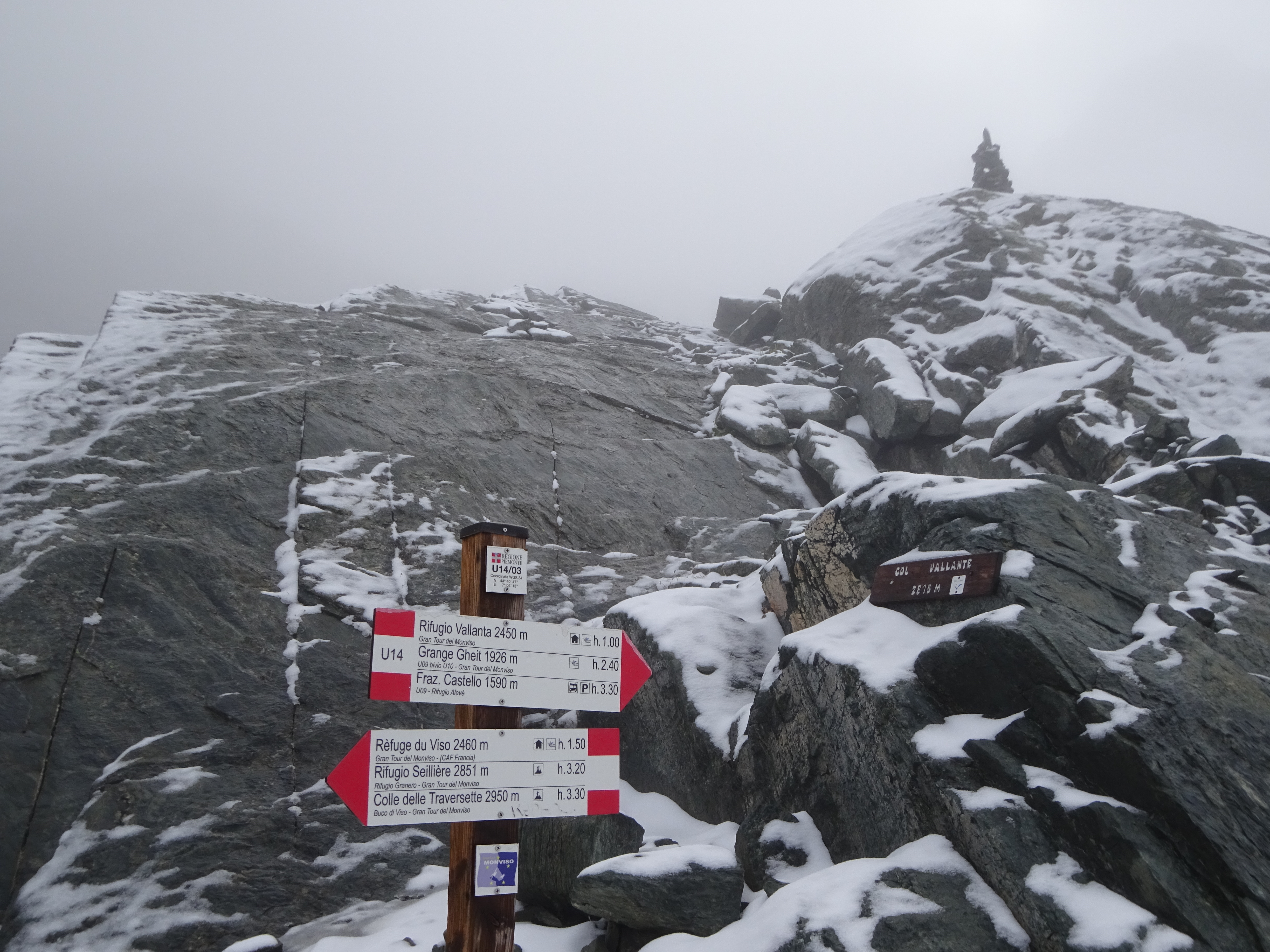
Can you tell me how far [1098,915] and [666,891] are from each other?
2545mm

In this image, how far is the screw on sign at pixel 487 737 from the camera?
3.72 meters

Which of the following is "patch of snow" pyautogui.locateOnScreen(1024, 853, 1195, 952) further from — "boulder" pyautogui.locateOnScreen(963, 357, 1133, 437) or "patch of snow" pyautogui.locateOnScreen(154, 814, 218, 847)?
"boulder" pyautogui.locateOnScreen(963, 357, 1133, 437)

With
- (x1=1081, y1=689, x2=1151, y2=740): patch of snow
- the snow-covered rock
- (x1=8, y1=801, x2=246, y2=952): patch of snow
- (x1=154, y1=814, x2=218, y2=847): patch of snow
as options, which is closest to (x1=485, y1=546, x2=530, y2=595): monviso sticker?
(x1=1081, y1=689, x2=1151, y2=740): patch of snow

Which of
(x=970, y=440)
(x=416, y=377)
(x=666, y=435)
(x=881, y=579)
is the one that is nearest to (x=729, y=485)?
(x=666, y=435)

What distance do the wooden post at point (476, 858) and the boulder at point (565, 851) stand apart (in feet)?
7.41

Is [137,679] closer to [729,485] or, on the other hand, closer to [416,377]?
[416,377]

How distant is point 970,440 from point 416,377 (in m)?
11.7

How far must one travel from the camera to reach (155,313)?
17.1 m

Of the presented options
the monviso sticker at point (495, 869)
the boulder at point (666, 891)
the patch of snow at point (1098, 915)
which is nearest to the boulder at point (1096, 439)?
the patch of snow at point (1098, 915)

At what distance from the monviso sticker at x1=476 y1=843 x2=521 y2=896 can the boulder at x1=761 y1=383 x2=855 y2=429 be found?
1646 centimetres

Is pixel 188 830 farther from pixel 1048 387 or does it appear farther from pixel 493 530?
pixel 1048 387

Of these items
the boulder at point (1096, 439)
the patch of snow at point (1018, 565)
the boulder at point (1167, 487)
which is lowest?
the patch of snow at point (1018, 565)

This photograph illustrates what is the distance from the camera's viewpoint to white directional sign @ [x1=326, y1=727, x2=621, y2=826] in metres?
3.62

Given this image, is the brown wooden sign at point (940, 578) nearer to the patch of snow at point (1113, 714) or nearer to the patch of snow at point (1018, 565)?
the patch of snow at point (1018, 565)
